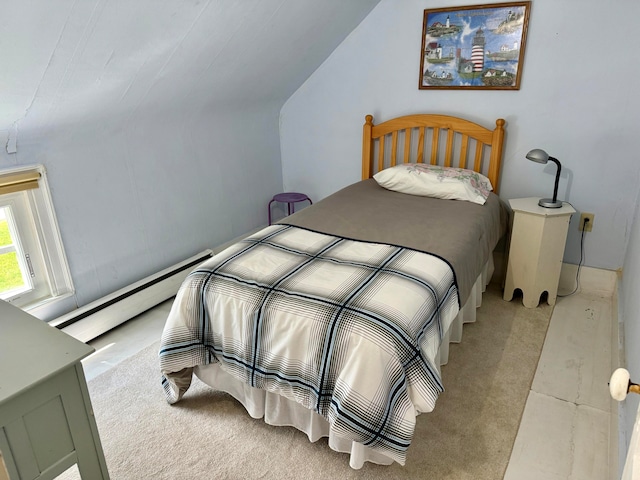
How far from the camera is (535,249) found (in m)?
2.61

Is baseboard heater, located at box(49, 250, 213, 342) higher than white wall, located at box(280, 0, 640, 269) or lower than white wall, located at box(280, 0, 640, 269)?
lower

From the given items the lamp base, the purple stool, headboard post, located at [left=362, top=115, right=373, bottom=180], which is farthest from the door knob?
the purple stool

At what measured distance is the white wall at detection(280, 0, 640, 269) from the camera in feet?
8.30

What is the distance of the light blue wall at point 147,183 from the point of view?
235 cm

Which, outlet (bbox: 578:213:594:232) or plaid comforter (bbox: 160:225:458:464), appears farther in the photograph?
outlet (bbox: 578:213:594:232)

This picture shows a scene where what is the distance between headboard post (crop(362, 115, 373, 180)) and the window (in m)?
2.07

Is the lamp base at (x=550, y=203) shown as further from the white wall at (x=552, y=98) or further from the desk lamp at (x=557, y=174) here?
the white wall at (x=552, y=98)

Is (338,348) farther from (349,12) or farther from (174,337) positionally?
(349,12)

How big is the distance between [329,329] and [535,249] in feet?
5.37

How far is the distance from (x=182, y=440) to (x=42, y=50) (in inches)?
62.7

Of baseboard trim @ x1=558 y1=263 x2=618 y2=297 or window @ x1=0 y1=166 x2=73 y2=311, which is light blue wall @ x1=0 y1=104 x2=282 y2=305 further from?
baseboard trim @ x1=558 y1=263 x2=618 y2=297

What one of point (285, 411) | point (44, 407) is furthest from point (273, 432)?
point (44, 407)

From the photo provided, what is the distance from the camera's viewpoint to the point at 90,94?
82.4 inches

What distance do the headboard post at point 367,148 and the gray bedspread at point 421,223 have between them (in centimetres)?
49
